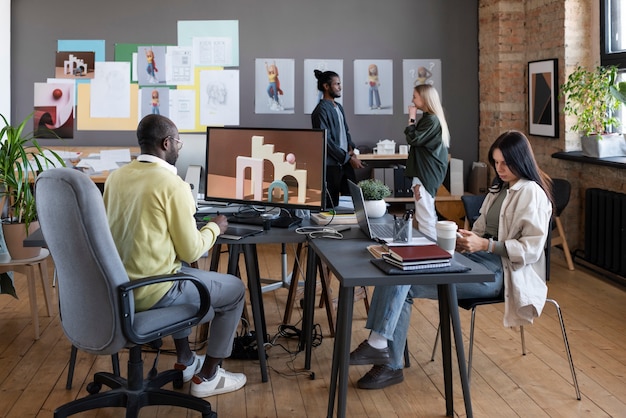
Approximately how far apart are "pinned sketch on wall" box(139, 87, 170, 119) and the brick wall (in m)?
2.98

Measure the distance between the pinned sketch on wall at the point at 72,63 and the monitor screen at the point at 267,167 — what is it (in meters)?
3.61

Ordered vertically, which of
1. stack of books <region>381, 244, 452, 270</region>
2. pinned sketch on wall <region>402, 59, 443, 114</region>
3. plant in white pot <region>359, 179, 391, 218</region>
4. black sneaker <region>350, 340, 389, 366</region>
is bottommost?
black sneaker <region>350, 340, 389, 366</region>

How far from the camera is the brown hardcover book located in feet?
9.75

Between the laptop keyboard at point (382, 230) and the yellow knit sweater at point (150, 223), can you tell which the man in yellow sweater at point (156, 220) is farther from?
the laptop keyboard at point (382, 230)

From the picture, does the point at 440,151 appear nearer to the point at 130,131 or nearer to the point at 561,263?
the point at 561,263

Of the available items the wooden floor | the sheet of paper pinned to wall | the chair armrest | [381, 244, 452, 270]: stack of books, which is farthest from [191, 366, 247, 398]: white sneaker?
the sheet of paper pinned to wall

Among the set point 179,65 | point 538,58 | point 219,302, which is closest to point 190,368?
point 219,302

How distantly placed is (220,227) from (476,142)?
472cm

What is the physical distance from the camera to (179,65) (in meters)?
7.39

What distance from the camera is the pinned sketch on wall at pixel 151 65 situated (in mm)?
7371

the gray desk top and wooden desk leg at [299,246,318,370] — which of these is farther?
wooden desk leg at [299,246,318,370]

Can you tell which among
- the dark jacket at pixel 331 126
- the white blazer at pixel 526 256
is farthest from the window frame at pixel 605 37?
the white blazer at pixel 526 256

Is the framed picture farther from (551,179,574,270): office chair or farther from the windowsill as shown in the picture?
(551,179,574,270): office chair

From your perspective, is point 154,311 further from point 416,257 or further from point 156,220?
point 416,257
